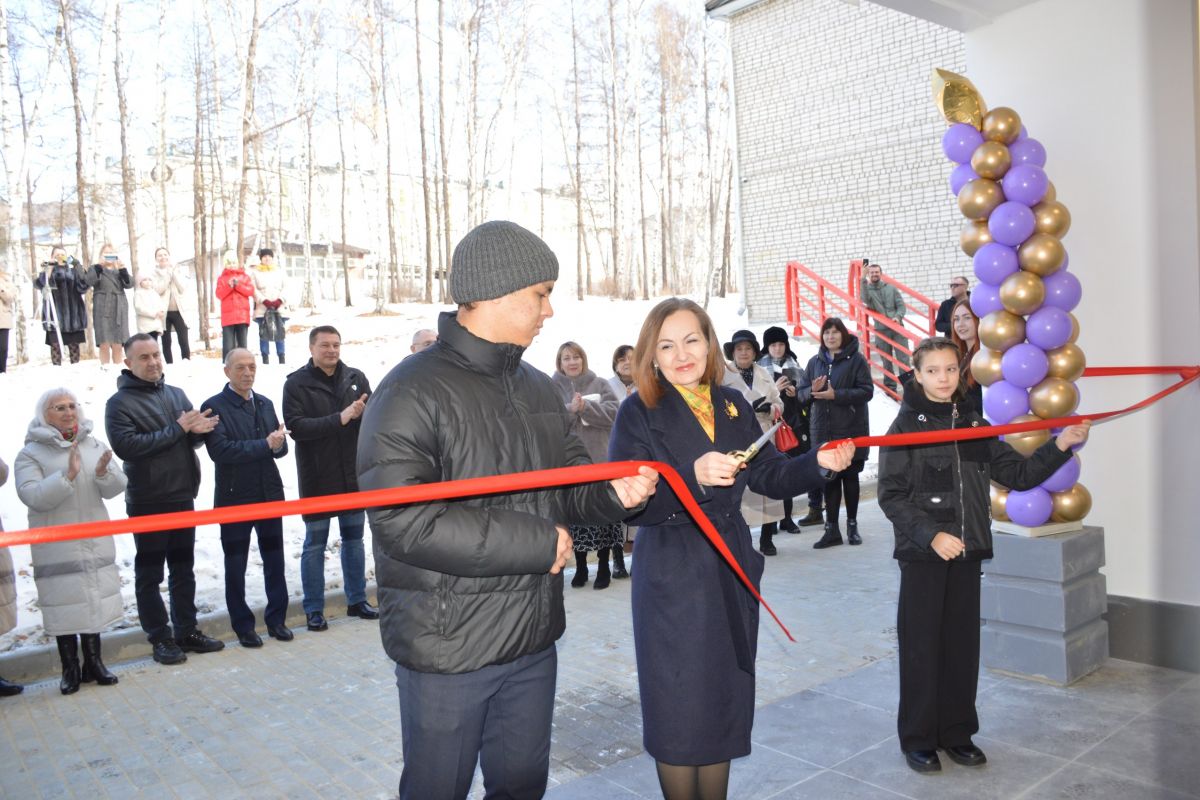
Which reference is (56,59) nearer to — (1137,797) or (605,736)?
(605,736)

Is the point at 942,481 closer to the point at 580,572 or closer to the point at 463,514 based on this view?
the point at 463,514

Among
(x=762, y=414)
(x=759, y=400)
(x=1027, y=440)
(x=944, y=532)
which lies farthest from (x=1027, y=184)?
(x=762, y=414)

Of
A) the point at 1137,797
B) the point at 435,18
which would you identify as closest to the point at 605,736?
the point at 1137,797

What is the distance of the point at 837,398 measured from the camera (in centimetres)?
805

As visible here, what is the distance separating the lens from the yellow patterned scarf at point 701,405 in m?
2.79

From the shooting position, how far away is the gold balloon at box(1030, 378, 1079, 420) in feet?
14.8

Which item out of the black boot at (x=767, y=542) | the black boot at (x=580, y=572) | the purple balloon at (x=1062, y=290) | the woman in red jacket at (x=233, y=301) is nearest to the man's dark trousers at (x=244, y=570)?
the black boot at (x=580, y=572)

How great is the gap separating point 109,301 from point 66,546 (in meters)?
6.26

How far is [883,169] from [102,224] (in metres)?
13.8

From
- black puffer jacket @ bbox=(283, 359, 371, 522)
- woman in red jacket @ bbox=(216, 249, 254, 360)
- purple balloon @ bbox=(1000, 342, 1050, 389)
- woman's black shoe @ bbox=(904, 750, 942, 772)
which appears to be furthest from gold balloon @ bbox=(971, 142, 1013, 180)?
woman in red jacket @ bbox=(216, 249, 254, 360)

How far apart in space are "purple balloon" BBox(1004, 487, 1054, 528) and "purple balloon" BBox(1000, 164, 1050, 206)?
1474 mm

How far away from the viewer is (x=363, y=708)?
479 centimetres

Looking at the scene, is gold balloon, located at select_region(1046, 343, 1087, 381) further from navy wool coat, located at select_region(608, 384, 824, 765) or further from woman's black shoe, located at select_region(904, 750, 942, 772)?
navy wool coat, located at select_region(608, 384, 824, 765)

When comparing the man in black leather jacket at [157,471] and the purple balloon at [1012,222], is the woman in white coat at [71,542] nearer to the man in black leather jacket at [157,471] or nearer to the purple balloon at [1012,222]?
the man in black leather jacket at [157,471]
